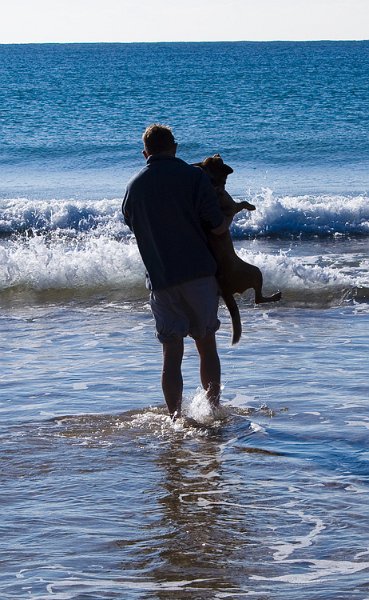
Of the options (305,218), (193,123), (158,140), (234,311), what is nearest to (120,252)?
(305,218)

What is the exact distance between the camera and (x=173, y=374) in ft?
19.9

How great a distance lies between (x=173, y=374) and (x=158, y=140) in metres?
1.29

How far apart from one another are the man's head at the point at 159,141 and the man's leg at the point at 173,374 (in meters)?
1.03

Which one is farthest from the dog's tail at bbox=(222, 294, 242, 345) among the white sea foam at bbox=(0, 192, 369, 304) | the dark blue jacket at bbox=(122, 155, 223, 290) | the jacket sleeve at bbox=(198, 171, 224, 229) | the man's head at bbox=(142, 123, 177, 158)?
the white sea foam at bbox=(0, 192, 369, 304)

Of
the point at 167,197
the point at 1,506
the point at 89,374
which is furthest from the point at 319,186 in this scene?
the point at 1,506

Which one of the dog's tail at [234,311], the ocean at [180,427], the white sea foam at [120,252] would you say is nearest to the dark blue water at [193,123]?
the white sea foam at [120,252]

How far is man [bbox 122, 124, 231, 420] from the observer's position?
225 inches

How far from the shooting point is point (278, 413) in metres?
6.32

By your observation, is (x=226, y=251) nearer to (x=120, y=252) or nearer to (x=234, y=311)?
(x=234, y=311)

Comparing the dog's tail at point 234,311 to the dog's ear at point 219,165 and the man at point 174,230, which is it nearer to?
the man at point 174,230

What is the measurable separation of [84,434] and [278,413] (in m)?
1.15

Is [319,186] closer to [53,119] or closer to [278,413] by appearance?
[278,413]

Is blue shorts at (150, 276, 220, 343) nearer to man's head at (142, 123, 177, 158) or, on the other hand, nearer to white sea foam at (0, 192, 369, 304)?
man's head at (142, 123, 177, 158)

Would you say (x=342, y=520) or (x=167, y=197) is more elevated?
(x=167, y=197)
